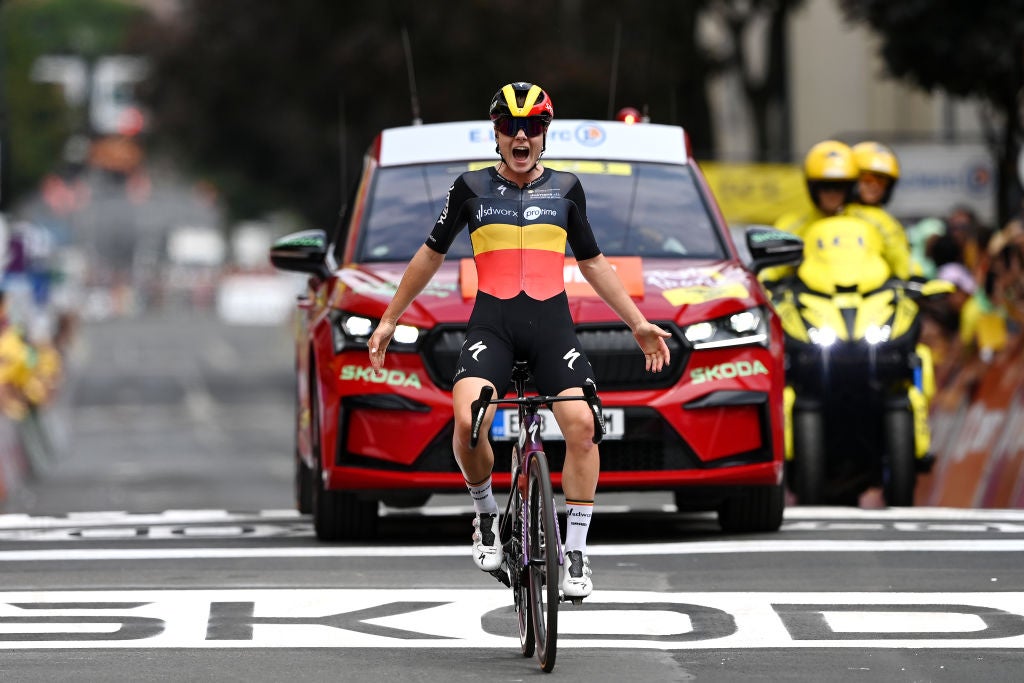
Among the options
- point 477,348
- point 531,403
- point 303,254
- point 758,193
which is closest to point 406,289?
point 477,348

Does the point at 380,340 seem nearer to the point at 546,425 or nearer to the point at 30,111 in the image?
the point at 546,425

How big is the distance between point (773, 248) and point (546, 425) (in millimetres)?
1584

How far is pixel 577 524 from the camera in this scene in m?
8.38

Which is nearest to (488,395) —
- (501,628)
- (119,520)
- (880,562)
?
(501,628)

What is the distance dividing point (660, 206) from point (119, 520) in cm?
319

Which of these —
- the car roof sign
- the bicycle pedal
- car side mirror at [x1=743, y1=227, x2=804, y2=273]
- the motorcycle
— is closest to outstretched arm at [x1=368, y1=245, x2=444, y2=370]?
the bicycle pedal

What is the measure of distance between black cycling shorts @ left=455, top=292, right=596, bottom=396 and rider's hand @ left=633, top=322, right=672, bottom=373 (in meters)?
0.23

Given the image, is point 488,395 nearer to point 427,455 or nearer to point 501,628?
point 501,628

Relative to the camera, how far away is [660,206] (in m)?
12.4

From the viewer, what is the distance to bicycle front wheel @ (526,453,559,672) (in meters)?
7.75

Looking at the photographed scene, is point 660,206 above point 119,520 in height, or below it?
above

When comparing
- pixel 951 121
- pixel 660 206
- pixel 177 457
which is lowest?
pixel 177 457

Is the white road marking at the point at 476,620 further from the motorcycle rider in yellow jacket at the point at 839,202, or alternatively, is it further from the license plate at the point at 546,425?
the motorcycle rider in yellow jacket at the point at 839,202

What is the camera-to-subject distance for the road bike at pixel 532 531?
7.81 metres
